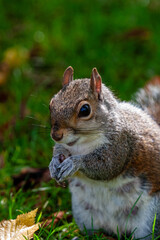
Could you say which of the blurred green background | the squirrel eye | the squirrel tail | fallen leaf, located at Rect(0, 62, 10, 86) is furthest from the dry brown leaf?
fallen leaf, located at Rect(0, 62, 10, 86)

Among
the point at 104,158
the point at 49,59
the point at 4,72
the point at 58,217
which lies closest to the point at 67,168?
the point at 104,158

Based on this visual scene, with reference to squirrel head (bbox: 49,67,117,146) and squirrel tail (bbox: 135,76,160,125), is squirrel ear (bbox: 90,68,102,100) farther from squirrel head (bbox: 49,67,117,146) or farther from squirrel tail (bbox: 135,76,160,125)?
squirrel tail (bbox: 135,76,160,125)

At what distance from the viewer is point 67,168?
5.30ft

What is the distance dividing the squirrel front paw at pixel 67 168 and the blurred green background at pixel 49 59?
41 cm

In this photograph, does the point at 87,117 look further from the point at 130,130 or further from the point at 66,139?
the point at 130,130

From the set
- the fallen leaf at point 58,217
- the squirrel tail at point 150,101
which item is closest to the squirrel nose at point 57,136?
the fallen leaf at point 58,217

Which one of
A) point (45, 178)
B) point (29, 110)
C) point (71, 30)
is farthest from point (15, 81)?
point (45, 178)

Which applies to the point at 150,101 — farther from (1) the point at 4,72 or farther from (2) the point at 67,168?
(1) the point at 4,72

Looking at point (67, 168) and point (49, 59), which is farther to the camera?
point (49, 59)

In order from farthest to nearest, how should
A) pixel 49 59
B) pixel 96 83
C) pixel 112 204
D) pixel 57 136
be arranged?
pixel 49 59 → pixel 112 204 → pixel 96 83 → pixel 57 136

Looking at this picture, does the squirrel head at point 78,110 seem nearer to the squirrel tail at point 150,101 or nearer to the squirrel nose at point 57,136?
the squirrel nose at point 57,136

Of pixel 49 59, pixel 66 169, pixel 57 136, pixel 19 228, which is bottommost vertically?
pixel 19 228

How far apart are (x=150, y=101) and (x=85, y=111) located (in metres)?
0.73

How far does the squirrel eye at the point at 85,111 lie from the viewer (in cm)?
153
